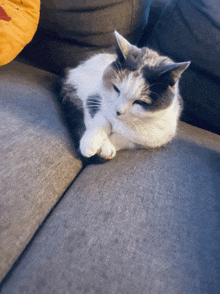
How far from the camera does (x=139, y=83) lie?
699 millimetres

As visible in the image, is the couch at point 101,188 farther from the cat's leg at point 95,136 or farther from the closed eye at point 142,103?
the closed eye at point 142,103

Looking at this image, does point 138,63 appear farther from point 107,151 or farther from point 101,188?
point 101,188

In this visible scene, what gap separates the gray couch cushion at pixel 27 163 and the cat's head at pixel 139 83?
0.30m

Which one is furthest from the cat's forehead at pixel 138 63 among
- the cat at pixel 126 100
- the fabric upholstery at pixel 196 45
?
the fabric upholstery at pixel 196 45

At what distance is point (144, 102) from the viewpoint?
28.5 inches

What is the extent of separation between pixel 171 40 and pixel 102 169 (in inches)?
31.8

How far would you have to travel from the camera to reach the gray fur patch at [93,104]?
91 centimetres

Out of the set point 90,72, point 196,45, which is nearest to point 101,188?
point 90,72

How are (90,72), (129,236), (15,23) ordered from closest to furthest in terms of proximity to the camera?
1. (129,236)
2. (15,23)
3. (90,72)

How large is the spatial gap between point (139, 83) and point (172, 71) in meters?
0.12

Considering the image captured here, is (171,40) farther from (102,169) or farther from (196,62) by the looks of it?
(102,169)

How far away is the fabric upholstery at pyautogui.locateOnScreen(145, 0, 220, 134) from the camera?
A: 96 centimetres

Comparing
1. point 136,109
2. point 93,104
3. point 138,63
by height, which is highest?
point 138,63

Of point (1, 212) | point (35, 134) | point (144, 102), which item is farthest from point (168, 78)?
point (1, 212)
